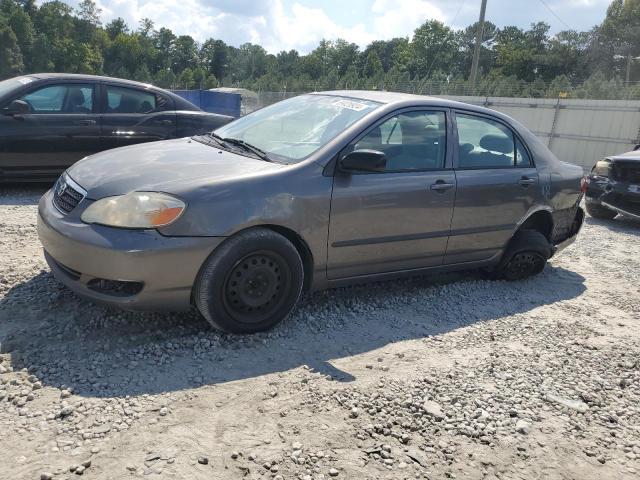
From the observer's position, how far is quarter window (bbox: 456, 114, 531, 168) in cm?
454

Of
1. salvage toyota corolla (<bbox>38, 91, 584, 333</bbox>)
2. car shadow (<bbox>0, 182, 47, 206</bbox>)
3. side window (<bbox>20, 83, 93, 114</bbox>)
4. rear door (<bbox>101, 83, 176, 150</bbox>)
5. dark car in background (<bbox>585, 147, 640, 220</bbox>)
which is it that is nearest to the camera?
salvage toyota corolla (<bbox>38, 91, 584, 333</bbox>)

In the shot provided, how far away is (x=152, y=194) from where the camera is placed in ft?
10.6

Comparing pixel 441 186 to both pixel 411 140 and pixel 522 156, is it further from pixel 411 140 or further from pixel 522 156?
pixel 522 156

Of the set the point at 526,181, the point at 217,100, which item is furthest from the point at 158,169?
the point at 217,100

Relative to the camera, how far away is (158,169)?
11.5 feet

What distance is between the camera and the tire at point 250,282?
331 cm

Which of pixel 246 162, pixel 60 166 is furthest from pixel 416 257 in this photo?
pixel 60 166

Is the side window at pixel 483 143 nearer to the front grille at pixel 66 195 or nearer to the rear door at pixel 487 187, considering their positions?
the rear door at pixel 487 187

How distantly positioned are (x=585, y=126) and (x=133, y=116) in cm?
1513

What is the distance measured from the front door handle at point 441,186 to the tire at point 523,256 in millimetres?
1104

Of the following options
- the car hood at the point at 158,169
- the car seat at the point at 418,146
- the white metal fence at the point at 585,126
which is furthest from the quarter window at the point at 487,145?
the white metal fence at the point at 585,126

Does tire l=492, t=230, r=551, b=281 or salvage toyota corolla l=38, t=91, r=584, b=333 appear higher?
salvage toyota corolla l=38, t=91, r=584, b=333

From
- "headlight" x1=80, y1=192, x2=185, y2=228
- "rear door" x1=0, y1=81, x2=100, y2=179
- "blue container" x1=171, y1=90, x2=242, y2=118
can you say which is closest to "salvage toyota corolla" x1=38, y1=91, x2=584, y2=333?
"headlight" x1=80, y1=192, x2=185, y2=228

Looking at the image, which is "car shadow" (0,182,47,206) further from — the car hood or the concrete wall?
the concrete wall
